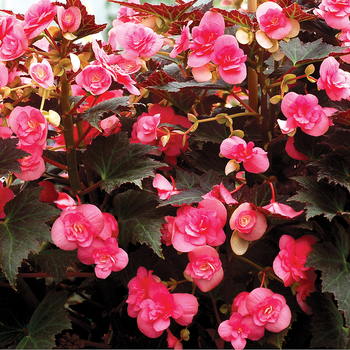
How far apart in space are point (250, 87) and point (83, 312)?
24.1 inches

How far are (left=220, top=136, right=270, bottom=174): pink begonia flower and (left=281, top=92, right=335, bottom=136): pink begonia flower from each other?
0.07 meters

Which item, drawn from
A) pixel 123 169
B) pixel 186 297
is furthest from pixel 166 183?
pixel 186 297

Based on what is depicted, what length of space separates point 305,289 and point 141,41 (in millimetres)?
530

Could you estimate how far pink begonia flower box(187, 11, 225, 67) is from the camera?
65 cm

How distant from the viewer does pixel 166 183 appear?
696 millimetres

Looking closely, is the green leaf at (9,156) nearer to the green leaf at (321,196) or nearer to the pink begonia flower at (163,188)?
the pink begonia flower at (163,188)

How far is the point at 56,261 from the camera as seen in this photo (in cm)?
68

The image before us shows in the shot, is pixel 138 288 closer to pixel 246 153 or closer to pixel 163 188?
pixel 163 188

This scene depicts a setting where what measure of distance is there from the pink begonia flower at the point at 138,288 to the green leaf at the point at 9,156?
270mm

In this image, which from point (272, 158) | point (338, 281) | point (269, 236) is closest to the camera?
point (338, 281)

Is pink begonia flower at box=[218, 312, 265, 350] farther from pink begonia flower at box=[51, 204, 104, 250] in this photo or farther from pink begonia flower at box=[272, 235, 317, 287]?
pink begonia flower at box=[51, 204, 104, 250]

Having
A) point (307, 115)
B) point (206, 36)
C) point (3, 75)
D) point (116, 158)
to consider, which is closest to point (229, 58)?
point (206, 36)

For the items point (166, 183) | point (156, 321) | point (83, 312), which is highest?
point (166, 183)

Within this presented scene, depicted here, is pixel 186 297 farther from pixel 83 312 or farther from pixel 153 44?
pixel 153 44
